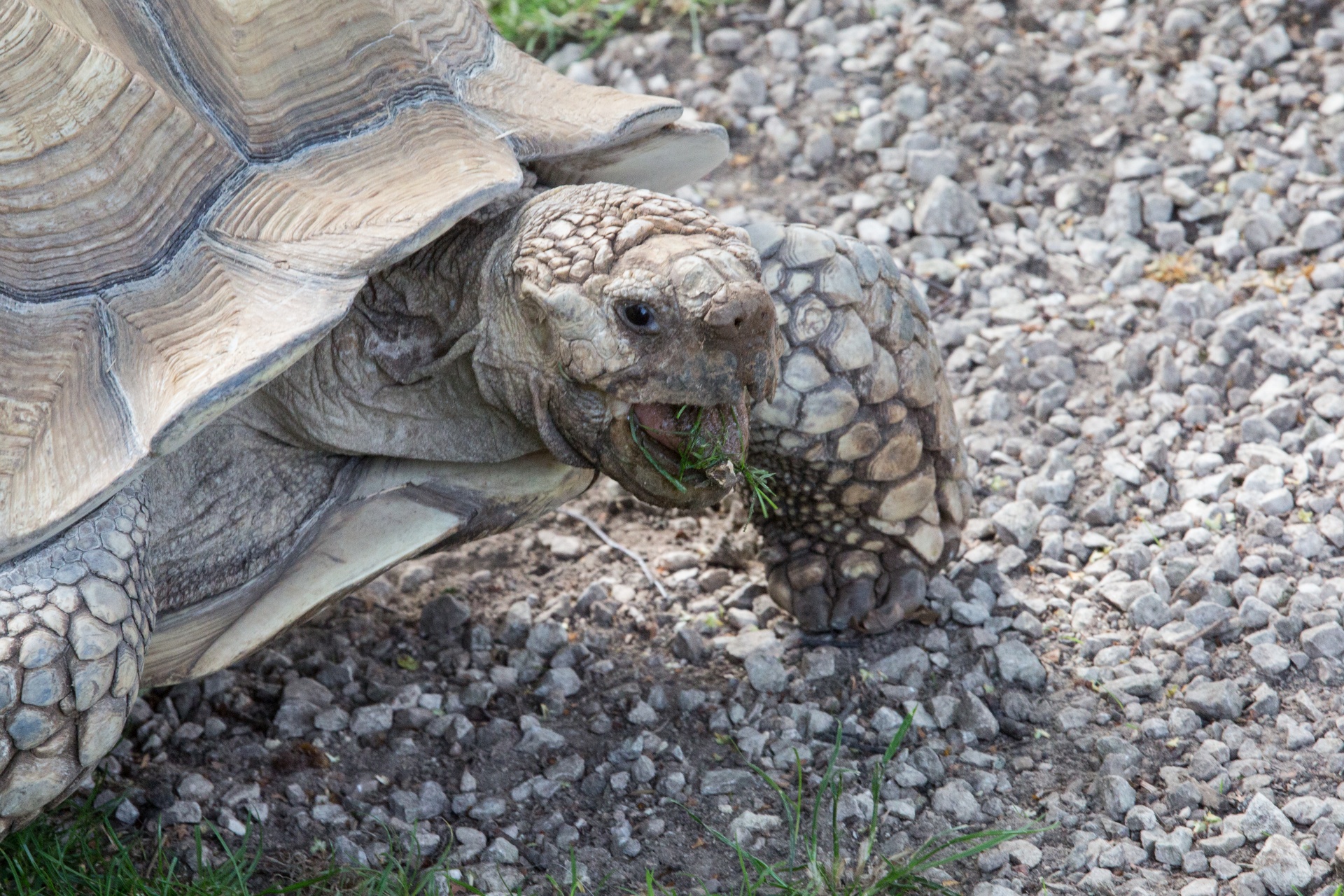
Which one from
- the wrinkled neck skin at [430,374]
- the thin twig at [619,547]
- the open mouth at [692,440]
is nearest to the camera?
the open mouth at [692,440]

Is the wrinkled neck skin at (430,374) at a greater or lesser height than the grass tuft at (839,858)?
greater

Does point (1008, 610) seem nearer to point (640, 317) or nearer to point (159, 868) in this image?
point (640, 317)

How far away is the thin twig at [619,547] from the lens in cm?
315

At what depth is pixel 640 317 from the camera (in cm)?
209

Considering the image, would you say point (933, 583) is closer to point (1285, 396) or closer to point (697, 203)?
point (1285, 396)

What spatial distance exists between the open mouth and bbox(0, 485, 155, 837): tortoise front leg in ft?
2.91

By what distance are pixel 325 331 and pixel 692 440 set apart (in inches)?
24.3

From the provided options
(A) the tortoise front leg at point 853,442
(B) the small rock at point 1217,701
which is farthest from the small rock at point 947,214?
(B) the small rock at point 1217,701

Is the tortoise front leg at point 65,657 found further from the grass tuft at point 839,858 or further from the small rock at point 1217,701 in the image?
the small rock at point 1217,701

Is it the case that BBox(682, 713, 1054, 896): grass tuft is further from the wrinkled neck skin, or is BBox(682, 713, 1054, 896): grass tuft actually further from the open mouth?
the wrinkled neck skin

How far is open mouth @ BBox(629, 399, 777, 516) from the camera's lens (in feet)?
7.23

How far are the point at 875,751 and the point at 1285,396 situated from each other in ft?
5.10

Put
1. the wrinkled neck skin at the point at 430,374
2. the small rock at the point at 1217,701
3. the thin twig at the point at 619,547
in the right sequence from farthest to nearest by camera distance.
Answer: the thin twig at the point at 619,547 → the small rock at the point at 1217,701 → the wrinkled neck skin at the point at 430,374

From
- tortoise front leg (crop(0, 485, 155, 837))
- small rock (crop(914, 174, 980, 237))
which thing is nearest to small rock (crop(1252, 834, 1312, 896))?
tortoise front leg (crop(0, 485, 155, 837))
